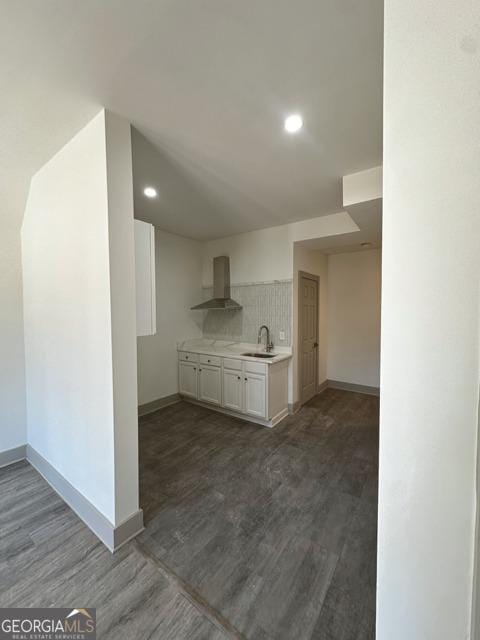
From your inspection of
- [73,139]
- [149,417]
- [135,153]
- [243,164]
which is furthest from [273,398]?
[73,139]

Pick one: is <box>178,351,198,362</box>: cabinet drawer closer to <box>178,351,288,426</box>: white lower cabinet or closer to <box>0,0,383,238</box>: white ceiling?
<box>178,351,288,426</box>: white lower cabinet

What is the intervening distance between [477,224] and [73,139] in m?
2.33

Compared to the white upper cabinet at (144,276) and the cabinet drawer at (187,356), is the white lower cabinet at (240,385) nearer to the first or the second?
the cabinet drawer at (187,356)

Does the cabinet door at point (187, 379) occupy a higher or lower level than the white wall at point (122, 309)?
lower

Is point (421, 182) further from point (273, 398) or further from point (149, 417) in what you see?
point (149, 417)

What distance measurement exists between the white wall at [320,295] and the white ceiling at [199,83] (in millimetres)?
1498

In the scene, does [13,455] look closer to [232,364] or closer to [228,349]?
[232,364]

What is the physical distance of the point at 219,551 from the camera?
5.01 feet

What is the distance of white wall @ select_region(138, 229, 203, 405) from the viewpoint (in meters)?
3.74

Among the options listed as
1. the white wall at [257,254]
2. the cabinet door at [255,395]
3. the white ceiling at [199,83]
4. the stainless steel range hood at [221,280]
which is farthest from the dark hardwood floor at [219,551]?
the white ceiling at [199,83]

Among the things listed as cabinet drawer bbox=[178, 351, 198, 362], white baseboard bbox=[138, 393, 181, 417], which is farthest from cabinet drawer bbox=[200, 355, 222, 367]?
white baseboard bbox=[138, 393, 181, 417]

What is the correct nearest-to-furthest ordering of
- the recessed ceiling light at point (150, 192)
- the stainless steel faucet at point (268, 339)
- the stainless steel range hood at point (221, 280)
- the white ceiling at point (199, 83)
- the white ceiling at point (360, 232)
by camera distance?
the white ceiling at point (199, 83), the white ceiling at point (360, 232), the recessed ceiling light at point (150, 192), the stainless steel faucet at point (268, 339), the stainless steel range hood at point (221, 280)

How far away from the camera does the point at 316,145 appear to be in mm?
1866

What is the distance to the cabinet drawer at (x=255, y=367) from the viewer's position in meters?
3.13
